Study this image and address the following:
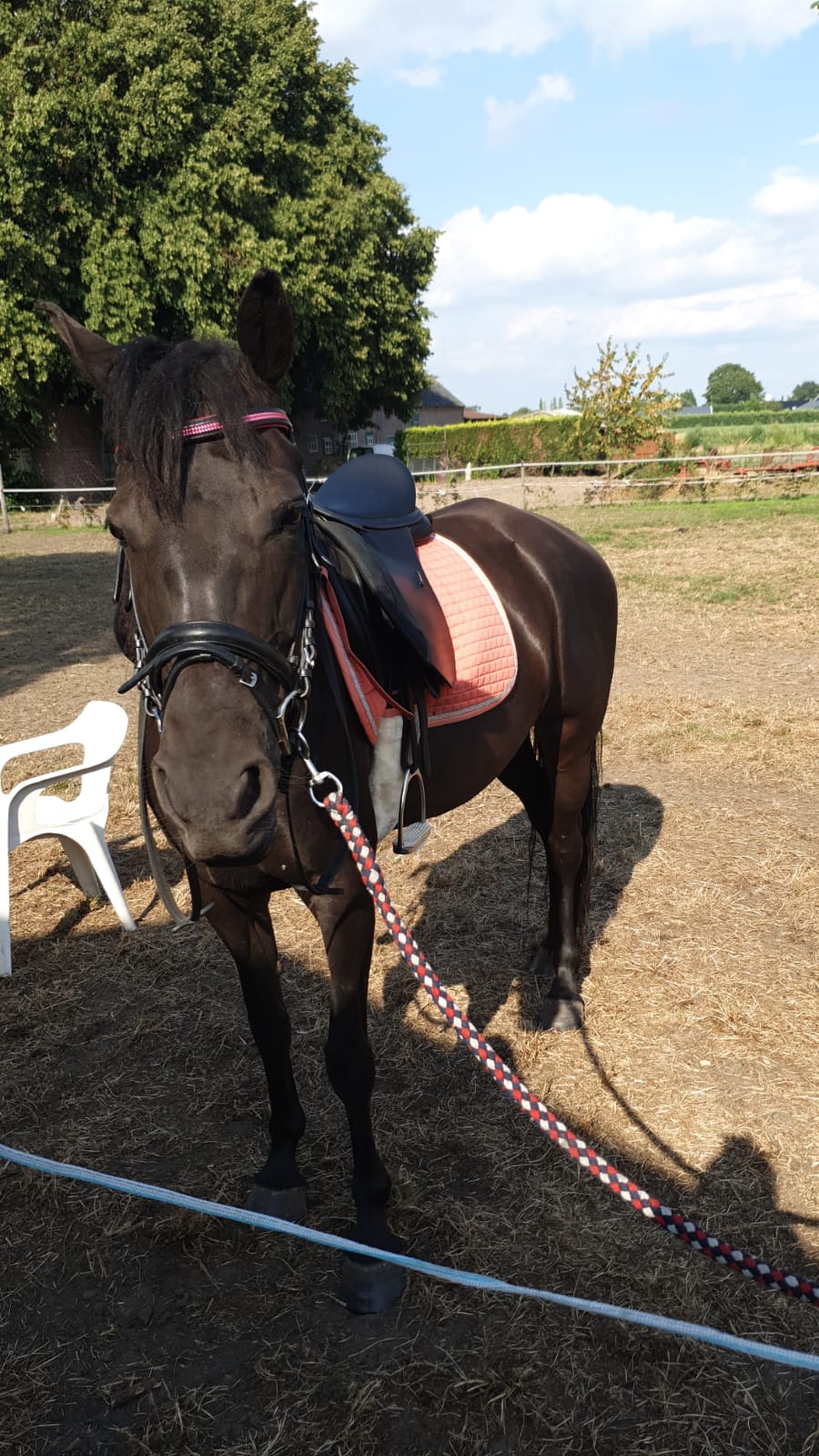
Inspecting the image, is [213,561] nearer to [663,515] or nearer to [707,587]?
[707,587]

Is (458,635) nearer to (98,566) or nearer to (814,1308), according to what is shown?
(814,1308)

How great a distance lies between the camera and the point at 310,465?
36.8 metres

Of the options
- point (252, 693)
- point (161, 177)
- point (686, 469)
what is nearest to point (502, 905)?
point (252, 693)

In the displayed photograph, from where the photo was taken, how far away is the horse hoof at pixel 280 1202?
243 cm

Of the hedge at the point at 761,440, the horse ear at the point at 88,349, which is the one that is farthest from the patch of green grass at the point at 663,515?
the horse ear at the point at 88,349

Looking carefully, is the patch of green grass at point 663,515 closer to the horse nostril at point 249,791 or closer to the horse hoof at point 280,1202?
the horse hoof at point 280,1202

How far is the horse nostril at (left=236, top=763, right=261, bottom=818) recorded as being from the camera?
1.49m

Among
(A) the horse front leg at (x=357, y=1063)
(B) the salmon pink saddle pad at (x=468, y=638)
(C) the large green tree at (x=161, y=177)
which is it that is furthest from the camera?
(C) the large green tree at (x=161, y=177)

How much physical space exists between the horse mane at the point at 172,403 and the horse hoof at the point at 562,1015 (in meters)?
2.47

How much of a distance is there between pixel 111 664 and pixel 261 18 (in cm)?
2774

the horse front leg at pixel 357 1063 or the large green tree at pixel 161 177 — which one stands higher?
the large green tree at pixel 161 177

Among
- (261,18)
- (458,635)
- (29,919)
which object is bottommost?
(29,919)

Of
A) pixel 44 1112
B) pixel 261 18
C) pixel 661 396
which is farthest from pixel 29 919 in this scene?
pixel 261 18

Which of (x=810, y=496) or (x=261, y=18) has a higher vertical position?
(x=261, y=18)
